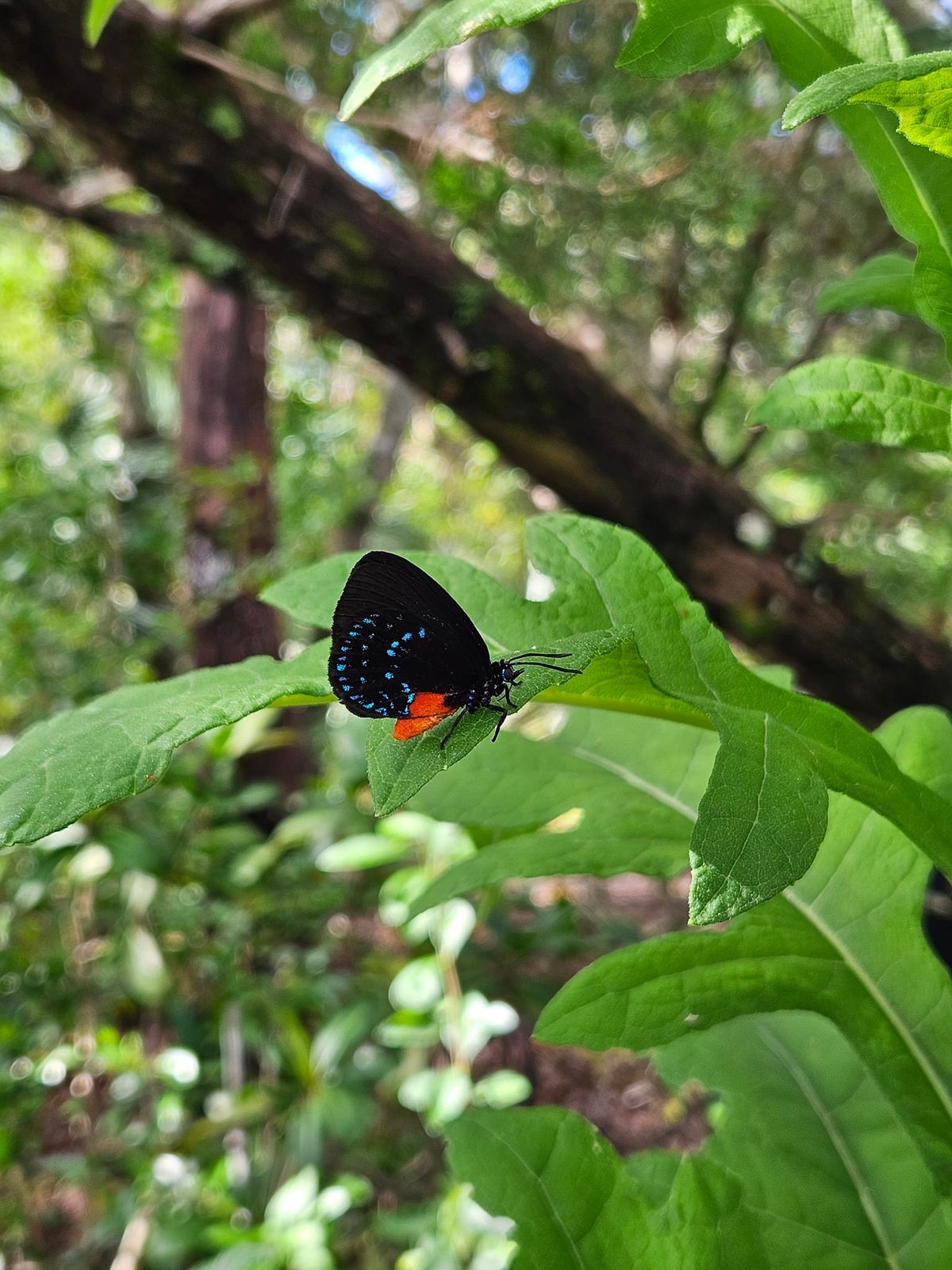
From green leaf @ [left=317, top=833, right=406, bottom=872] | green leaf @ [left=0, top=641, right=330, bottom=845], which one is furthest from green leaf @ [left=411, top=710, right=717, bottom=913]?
green leaf @ [left=317, top=833, right=406, bottom=872]

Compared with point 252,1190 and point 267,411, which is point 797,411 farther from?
point 267,411

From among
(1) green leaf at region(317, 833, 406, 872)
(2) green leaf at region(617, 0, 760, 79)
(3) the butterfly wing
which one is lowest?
(1) green leaf at region(317, 833, 406, 872)

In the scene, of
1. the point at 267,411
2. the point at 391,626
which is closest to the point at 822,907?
the point at 391,626

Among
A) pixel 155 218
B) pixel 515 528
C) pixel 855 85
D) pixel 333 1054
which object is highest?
pixel 855 85

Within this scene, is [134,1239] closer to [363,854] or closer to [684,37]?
[363,854]

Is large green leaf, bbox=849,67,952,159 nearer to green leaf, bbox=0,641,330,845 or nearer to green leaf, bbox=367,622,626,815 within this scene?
green leaf, bbox=367,622,626,815

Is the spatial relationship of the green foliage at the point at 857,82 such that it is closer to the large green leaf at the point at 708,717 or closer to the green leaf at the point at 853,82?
the green leaf at the point at 853,82
